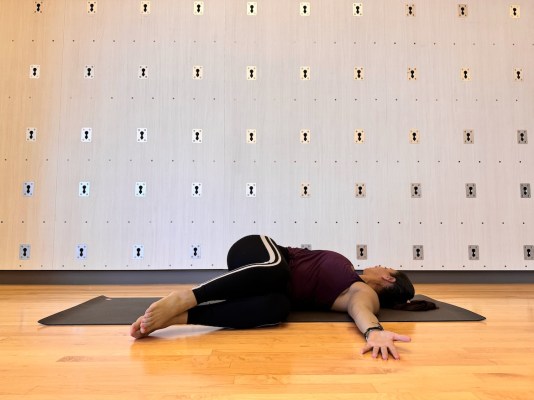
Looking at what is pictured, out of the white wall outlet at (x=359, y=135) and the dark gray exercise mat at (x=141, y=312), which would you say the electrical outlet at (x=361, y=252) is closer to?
the white wall outlet at (x=359, y=135)

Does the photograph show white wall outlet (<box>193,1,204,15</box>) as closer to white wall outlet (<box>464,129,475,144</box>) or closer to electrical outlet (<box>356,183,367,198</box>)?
electrical outlet (<box>356,183,367,198</box>)

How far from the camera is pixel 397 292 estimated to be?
2057 millimetres

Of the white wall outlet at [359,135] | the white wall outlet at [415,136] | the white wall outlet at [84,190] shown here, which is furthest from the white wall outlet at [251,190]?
the white wall outlet at [415,136]

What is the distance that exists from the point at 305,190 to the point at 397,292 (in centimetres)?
170

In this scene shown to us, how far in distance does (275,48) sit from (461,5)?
72.2 inches

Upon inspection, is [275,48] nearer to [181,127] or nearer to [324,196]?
[181,127]

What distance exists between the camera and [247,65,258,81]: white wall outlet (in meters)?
3.70

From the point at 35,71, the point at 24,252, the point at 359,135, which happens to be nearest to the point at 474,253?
the point at 359,135

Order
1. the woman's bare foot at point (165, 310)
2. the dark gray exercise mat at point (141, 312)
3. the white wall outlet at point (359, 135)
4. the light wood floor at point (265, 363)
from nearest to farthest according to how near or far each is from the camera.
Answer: the light wood floor at point (265, 363) → the woman's bare foot at point (165, 310) → the dark gray exercise mat at point (141, 312) → the white wall outlet at point (359, 135)

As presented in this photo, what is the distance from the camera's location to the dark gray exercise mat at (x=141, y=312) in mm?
1867

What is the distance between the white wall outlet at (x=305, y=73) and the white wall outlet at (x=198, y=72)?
0.92m

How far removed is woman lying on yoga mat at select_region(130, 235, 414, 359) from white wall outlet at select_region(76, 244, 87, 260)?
2097 mm

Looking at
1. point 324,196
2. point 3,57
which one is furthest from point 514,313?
point 3,57

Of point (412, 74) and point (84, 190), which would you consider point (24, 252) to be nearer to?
point (84, 190)
